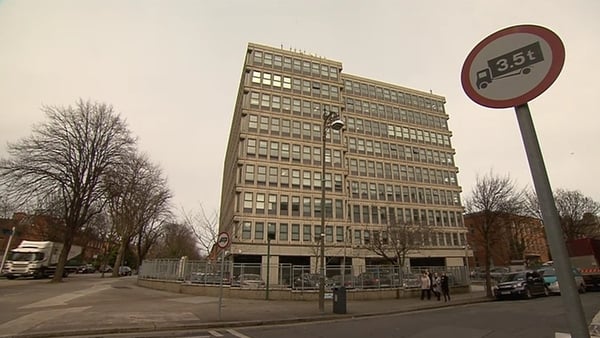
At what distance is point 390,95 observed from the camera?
59.3 metres

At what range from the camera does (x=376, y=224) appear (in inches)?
1982

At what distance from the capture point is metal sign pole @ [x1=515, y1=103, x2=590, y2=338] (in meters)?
1.97

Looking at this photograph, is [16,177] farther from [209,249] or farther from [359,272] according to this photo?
[359,272]

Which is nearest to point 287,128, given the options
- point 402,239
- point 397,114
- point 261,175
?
point 261,175

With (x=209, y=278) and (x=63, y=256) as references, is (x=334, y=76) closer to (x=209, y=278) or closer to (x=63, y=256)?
(x=209, y=278)

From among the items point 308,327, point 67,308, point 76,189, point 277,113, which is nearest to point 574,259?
point 308,327

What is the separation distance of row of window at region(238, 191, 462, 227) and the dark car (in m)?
15.4

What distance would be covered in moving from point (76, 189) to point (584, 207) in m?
65.1

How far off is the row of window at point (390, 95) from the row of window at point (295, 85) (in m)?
5.55

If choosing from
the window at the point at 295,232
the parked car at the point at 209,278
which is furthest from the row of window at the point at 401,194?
the parked car at the point at 209,278

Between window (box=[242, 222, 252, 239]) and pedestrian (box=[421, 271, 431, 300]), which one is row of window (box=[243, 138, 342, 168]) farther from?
pedestrian (box=[421, 271, 431, 300])

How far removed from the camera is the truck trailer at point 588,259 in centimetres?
2303

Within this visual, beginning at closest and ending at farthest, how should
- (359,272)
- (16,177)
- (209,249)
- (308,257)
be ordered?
(359,272) < (16,177) < (209,249) < (308,257)

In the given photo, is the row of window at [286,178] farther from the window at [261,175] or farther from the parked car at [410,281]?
the parked car at [410,281]
